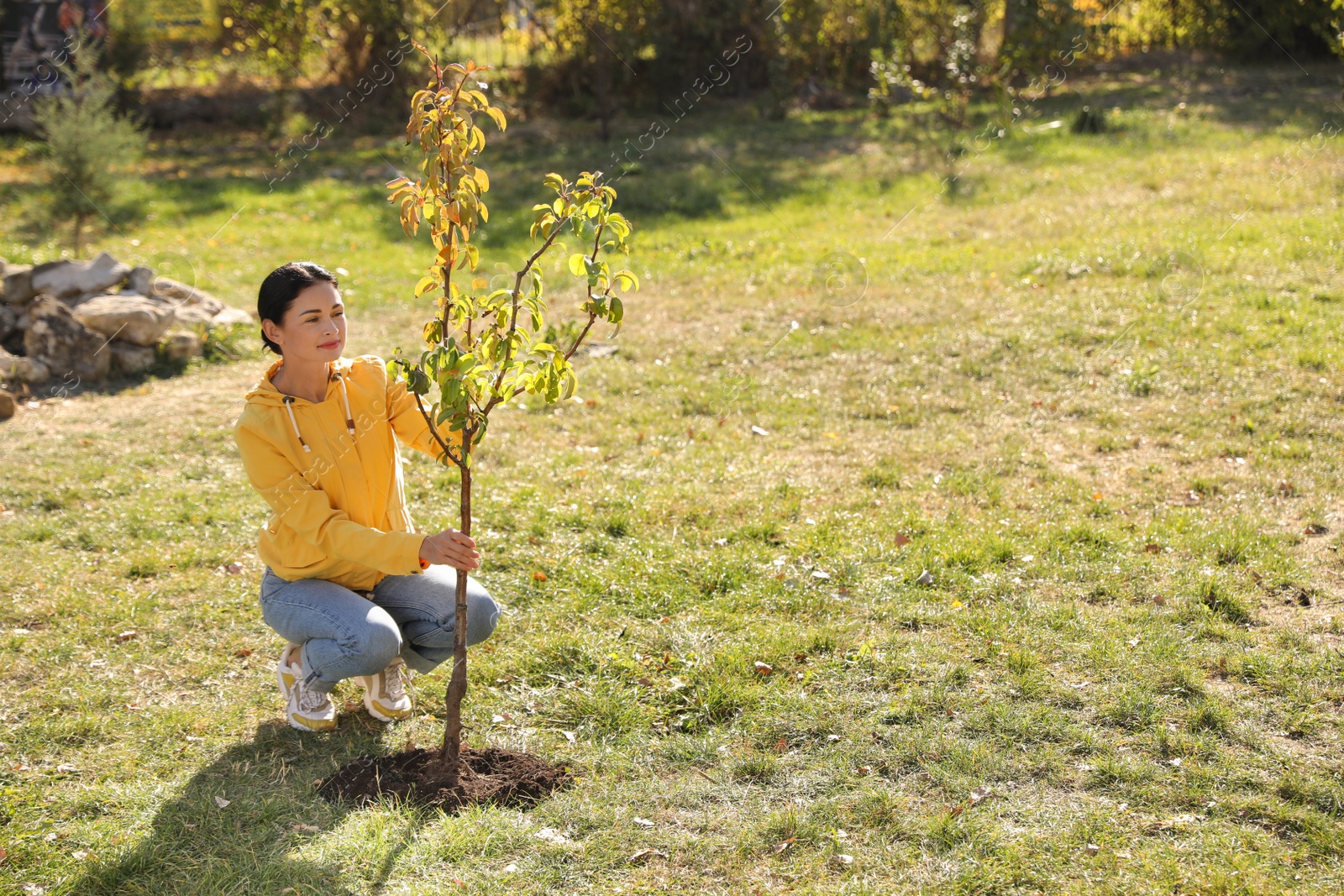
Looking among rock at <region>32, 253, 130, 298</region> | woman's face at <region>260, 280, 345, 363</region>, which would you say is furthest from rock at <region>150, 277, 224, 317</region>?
woman's face at <region>260, 280, 345, 363</region>

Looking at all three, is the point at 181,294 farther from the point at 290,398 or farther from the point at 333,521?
the point at 333,521

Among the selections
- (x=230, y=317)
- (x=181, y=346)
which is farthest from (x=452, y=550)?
(x=230, y=317)

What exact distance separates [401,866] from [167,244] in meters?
9.53

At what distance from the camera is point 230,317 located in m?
8.78

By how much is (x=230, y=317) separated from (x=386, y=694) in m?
5.66

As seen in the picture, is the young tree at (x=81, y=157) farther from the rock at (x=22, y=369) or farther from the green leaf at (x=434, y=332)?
the green leaf at (x=434, y=332)

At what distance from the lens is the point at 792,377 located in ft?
24.8

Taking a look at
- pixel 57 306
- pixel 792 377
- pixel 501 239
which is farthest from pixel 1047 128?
pixel 57 306

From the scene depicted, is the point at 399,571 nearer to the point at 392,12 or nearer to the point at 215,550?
the point at 215,550

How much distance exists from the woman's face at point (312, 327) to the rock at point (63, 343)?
5086 millimetres

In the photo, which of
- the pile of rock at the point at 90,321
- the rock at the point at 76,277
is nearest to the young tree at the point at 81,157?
the pile of rock at the point at 90,321

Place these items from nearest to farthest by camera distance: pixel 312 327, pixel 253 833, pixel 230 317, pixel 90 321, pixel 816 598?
pixel 253 833
pixel 312 327
pixel 816 598
pixel 90 321
pixel 230 317

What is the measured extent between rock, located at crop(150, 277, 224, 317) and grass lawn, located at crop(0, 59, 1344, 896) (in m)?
0.78

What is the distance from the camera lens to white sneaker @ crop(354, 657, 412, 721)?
4.03 m
